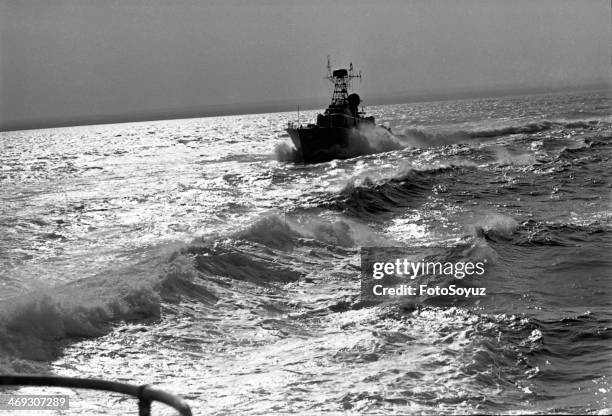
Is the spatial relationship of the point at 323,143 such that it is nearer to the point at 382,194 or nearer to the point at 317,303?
the point at 382,194

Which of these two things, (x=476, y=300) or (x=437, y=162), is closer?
(x=476, y=300)

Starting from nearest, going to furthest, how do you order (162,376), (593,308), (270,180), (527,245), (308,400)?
(308,400) < (162,376) < (593,308) < (527,245) < (270,180)

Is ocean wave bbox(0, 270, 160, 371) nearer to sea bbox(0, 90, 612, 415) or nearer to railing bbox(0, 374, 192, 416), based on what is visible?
sea bbox(0, 90, 612, 415)

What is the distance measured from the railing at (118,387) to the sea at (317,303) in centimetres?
451

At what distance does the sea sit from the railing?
451 cm

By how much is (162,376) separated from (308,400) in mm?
2282

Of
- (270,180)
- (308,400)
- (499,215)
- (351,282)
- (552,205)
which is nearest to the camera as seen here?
(308,400)

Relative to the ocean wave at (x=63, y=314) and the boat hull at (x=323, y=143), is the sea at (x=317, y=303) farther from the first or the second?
the boat hull at (x=323, y=143)

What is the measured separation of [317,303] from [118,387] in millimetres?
9203

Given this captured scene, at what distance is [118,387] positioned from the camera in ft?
8.32

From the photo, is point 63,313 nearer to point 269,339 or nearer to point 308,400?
point 269,339

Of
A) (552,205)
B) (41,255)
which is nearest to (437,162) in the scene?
(552,205)

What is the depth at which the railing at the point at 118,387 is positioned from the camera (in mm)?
2400

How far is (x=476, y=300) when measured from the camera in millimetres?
11156
